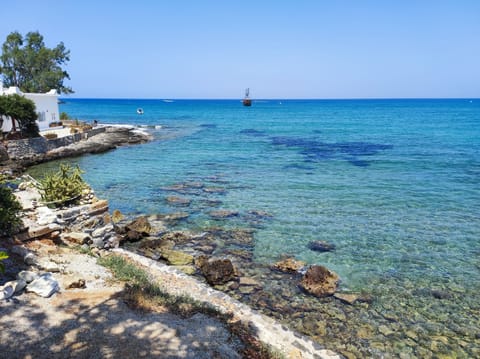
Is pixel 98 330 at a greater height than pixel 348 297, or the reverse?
pixel 98 330

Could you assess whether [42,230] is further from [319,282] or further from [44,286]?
[319,282]

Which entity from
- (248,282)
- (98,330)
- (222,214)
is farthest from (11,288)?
(222,214)

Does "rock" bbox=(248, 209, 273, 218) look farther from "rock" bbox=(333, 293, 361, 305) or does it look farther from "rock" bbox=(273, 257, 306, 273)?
"rock" bbox=(333, 293, 361, 305)

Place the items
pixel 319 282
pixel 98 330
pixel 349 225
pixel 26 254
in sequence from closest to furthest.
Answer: pixel 98 330 < pixel 26 254 < pixel 319 282 < pixel 349 225

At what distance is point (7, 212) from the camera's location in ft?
30.4

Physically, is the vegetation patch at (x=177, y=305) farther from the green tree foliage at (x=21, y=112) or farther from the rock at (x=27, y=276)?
the green tree foliage at (x=21, y=112)

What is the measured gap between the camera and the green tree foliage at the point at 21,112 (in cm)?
2989

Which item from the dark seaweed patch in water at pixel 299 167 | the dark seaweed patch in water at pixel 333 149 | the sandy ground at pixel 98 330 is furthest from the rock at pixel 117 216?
the dark seaweed patch in water at pixel 333 149

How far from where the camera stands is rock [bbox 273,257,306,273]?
11692 millimetres

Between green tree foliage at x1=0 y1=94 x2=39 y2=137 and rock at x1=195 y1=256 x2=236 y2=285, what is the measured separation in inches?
1089

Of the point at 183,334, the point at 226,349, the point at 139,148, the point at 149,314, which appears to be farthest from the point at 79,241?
the point at 139,148

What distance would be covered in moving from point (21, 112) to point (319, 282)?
30983mm

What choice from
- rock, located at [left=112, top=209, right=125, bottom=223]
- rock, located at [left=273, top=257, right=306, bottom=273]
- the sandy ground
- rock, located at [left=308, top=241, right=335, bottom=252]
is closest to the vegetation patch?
the sandy ground

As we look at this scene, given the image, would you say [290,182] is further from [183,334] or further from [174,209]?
[183,334]
